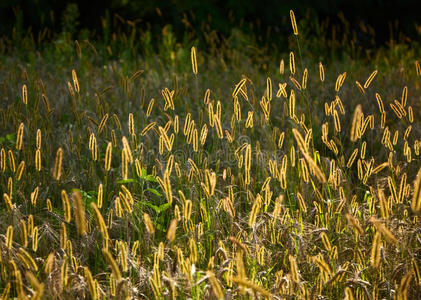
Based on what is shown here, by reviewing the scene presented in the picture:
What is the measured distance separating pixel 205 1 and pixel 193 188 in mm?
4196

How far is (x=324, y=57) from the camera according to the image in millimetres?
4926

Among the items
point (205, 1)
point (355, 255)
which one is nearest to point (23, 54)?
point (205, 1)

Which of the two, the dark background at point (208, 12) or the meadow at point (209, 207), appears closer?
the meadow at point (209, 207)

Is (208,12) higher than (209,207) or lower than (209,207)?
higher

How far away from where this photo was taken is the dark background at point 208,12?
5801mm

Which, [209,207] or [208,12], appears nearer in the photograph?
[209,207]

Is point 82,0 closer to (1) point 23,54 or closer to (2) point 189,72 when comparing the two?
(1) point 23,54

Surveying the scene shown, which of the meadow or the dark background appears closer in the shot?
the meadow

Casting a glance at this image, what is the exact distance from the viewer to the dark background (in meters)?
5.80

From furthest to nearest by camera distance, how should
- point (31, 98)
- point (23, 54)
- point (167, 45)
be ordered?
point (23, 54), point (167, 45), point (31, 98)

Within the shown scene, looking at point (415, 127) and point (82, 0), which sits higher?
point (82, 0)

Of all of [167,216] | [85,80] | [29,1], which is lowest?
[167,216]

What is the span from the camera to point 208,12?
599 cm

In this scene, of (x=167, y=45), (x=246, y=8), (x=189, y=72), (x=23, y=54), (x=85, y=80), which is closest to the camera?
(x=85, y=80)
